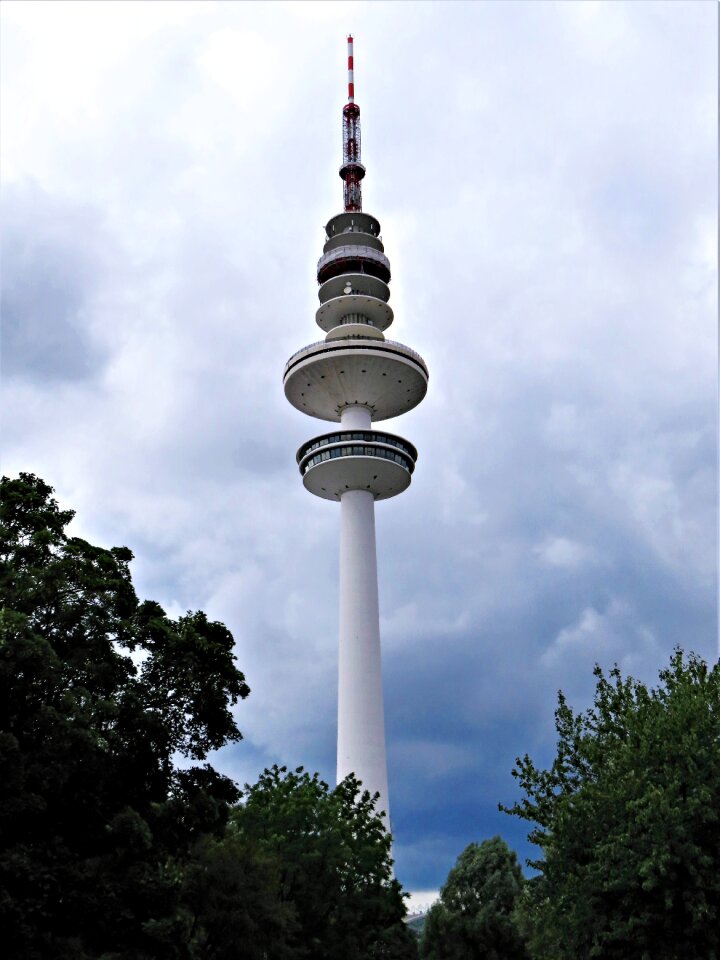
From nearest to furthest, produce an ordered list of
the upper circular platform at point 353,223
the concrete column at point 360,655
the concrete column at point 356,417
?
the concrete column at point 360,655 < the concrete column at point 356,417 < the upper circular platform at point 353,223

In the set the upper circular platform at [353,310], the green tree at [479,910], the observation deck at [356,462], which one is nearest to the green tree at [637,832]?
the green tree at [479,910]

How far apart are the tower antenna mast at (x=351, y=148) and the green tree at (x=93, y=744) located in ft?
236

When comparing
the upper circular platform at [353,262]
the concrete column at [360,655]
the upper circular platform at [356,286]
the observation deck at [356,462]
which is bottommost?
the concrete column at [360,655]

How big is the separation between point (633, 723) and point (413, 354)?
5611 cm

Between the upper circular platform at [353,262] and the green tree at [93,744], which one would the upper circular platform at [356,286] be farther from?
the green tree at [93,744]

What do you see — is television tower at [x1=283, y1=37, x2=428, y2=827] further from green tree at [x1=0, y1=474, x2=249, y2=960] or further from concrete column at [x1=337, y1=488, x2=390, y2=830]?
green tree at [x1=0, y1=474, x2=249, y2=960]

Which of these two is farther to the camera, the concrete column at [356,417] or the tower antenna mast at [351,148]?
the tower antenna mast at [351,148]

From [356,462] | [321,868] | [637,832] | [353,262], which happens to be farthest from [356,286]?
[637,832]

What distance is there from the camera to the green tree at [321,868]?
3591cm

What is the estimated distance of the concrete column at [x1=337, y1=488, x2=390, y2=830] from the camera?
73.3 meters

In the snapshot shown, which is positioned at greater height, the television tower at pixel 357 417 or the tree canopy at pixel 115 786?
the television tower at pixel 357 417

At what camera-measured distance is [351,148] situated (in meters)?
98.2

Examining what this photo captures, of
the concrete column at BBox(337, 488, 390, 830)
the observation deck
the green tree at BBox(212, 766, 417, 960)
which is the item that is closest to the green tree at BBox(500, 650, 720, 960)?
the green tree at BBox(212, 766, 417, 960)

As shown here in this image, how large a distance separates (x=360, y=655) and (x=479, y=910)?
23.3 metres
